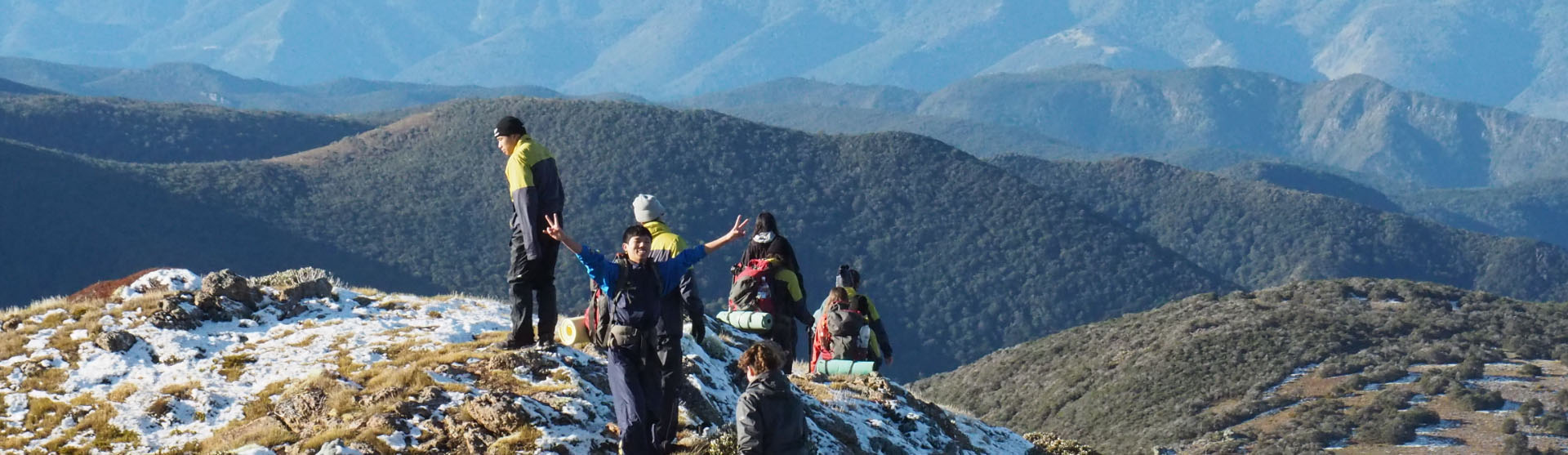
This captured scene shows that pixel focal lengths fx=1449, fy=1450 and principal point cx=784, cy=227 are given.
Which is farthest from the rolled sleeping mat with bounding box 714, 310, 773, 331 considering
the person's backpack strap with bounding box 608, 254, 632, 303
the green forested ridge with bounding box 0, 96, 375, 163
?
the green forested ridge with bounding box 0, 96, 375, 163

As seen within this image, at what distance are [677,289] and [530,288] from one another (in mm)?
2361

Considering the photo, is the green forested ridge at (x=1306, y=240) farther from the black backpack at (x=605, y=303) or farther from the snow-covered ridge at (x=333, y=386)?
the black backpack at (x=605, y=303)

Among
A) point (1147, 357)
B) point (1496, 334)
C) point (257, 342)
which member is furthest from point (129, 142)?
point (257, 342)

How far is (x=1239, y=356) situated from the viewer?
44969 millimetres

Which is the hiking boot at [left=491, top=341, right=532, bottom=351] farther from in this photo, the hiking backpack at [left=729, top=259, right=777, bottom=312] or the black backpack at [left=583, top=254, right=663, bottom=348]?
the hiking backpack at [left=729, top=259, right=777, bottom=312]

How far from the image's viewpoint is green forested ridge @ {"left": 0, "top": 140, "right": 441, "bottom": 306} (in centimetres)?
8669

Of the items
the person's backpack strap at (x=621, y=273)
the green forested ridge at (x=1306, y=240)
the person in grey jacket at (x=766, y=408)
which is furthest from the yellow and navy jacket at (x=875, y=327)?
the green forested ridge at (x=1306, y=240)

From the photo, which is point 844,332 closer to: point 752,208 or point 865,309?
point 865,309

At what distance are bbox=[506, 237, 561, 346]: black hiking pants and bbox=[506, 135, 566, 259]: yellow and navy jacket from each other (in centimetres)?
11

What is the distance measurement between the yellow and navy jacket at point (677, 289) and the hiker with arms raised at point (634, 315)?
0.45 ft

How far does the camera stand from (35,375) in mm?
A: 12742

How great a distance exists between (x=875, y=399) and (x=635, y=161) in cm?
11342

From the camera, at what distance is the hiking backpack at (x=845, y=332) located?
15.7m

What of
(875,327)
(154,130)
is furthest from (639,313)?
(154,130)
